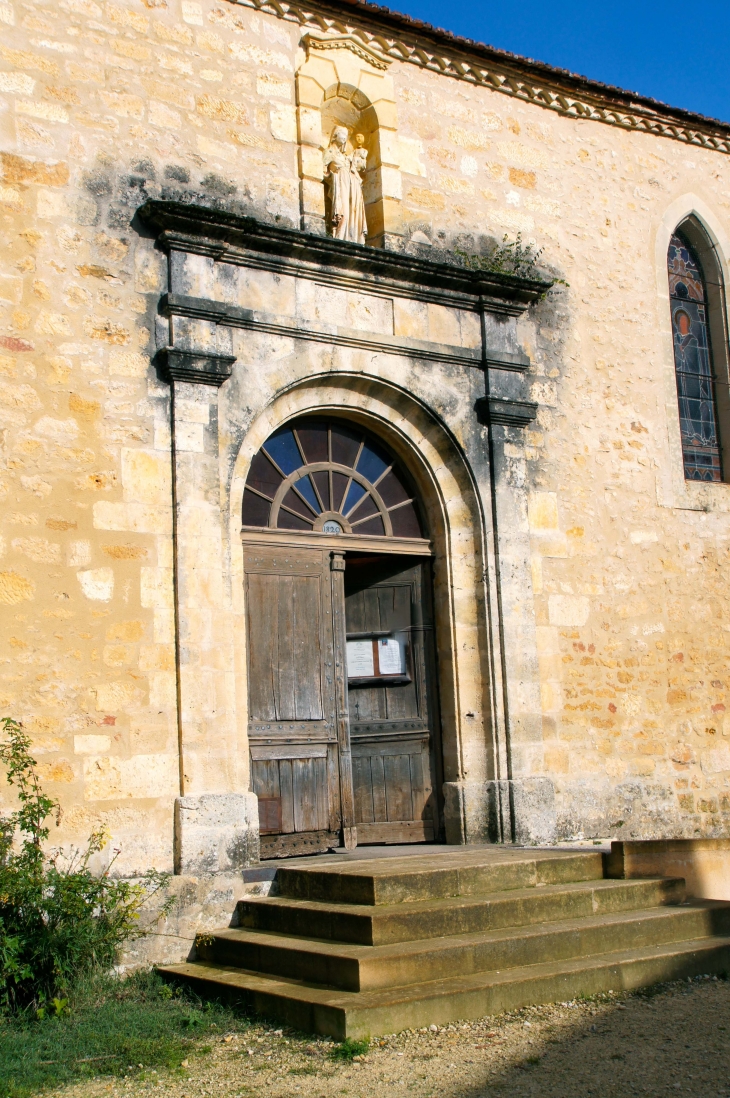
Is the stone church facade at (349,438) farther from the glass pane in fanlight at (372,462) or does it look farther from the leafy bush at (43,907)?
the leafy bush at (43,907)

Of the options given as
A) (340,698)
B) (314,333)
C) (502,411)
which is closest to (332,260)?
(314,333)

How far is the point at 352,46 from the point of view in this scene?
323 inches

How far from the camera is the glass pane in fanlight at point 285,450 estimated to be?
7715 mm

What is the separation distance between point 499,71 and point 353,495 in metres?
3.72

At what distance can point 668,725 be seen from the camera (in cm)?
873

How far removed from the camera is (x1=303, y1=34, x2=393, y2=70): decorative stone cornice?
8031 mm

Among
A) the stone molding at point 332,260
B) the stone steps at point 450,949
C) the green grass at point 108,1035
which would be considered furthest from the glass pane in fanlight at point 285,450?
the green grass at point 108,1035

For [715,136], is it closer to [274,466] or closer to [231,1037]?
[274,466]

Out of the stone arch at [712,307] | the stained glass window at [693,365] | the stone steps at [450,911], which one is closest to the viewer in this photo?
the stone steps at [450,911]

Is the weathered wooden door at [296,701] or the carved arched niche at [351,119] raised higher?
the carved arched niche at [351,119]

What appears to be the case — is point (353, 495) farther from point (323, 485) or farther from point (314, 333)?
point (314, 333)

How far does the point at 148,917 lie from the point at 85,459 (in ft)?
8.61

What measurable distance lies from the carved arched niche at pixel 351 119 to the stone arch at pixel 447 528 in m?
1.18

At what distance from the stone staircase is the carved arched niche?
4437 mm
